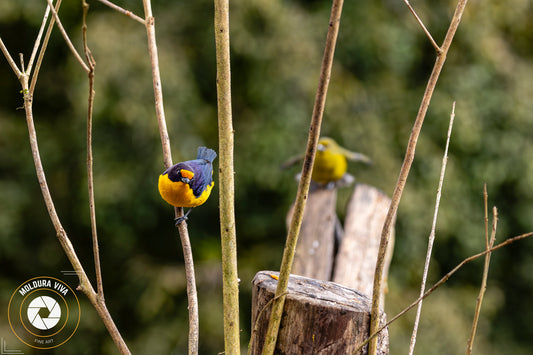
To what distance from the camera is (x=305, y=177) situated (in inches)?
27.5

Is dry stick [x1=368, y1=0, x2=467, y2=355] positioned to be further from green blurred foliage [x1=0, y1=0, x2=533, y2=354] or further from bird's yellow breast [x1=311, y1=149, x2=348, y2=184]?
green blurred foliage [x1=0, y1=0, x2=533, y2=354]

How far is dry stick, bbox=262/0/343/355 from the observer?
627 mm

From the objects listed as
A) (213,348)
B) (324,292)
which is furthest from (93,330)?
(324,292)

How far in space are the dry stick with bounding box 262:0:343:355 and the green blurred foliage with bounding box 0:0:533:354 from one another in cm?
337

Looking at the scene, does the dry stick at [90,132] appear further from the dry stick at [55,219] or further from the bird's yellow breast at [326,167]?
the bird's yellow breast at [326,167]

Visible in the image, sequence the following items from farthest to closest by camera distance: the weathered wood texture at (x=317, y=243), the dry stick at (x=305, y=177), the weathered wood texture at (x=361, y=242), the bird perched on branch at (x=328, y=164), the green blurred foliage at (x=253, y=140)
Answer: the green blurred foliage at (x=253, y=140)
the bird perched on branch at (x=328, y=164)
the weathered wood texture at (x=317, y=243)
the weathered wood texture at (x=361, y=242)
the dry stick at (x=305, y=177)

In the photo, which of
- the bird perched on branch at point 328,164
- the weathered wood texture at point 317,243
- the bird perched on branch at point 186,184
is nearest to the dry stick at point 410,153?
the bird perched on branch at point 186,184

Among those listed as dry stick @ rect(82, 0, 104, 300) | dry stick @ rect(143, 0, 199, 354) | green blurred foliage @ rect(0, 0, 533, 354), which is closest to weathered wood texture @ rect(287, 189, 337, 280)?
dry stick @ rect(143, 0, 199, 354)

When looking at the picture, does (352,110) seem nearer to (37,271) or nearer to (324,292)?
(37,271)

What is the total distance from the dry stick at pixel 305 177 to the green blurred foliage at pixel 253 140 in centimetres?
337

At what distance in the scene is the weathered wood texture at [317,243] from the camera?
2035mm

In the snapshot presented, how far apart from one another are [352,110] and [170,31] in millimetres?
1875

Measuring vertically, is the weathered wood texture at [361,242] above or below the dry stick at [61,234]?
above

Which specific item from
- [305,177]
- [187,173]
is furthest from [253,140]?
[305,177]
